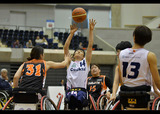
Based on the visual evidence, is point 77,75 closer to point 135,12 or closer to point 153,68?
point 153,68

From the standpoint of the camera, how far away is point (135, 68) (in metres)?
3.24

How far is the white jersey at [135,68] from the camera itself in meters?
3.22

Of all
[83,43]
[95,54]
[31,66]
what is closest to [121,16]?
[83,43]

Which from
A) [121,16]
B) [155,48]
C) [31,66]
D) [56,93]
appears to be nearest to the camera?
[31,66]

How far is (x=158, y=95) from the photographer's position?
133 inches

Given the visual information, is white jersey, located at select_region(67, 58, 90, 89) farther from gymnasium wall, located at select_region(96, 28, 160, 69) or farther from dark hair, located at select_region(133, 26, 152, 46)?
gymnasium wall, located at select_region(96, 28, 160, 69)

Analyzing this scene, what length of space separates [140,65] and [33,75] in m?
2.06

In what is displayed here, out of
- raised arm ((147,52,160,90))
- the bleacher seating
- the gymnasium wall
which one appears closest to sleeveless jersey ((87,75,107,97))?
raised arm ((147,52,160,90))

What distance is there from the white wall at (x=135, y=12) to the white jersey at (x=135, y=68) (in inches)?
822

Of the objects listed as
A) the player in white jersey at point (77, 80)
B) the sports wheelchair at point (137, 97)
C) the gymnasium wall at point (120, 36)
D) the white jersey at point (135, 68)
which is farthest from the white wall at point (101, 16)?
the sports wheelchair at point (137, 97)

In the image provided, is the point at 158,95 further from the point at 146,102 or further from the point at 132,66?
the point at 132,66

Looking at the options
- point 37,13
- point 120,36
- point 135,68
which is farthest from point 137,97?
point 37,13

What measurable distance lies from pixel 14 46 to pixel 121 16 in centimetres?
1073

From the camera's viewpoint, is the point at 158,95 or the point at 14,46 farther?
the point at 14,46
